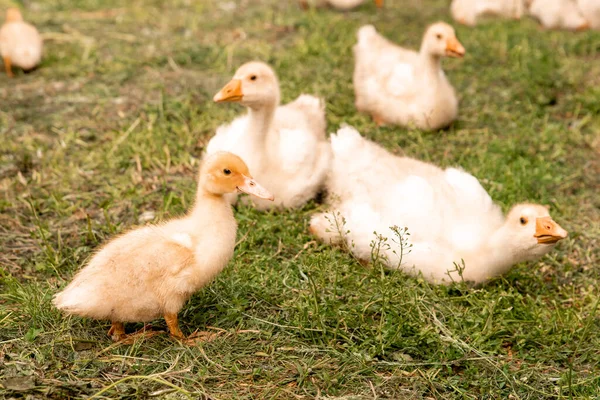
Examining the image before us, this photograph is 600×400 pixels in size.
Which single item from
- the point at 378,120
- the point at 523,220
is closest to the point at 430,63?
the point at 378,120

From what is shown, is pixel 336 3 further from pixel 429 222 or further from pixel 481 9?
pixel 429 222

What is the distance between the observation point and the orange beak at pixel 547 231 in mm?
4340

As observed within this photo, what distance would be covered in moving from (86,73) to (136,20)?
6.17 feet

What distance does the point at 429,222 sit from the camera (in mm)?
4691

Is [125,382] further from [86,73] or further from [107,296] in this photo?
[86,73]

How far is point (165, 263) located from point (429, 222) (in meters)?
1.74

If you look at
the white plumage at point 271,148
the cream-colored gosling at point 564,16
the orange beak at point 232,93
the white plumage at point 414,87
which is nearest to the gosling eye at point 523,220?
the white plumage at point 271,148

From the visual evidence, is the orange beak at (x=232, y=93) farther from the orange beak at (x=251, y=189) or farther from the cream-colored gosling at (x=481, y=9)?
the cream-colored gosling at (x=481, y=9)

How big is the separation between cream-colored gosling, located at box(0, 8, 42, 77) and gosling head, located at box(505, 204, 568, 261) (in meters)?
5.19

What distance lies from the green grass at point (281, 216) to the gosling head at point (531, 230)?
286mm

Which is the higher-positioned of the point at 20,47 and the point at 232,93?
the point at 232,93

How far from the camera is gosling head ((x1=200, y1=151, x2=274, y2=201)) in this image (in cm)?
389

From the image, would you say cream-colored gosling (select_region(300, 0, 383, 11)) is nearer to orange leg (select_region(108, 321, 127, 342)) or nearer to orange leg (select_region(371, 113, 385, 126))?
orange leg (select_region(371, 113, 385, 126))

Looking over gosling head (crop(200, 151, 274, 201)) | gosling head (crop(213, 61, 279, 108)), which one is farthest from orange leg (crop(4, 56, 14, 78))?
gosling head (crop(200, 151, 274, 201))
